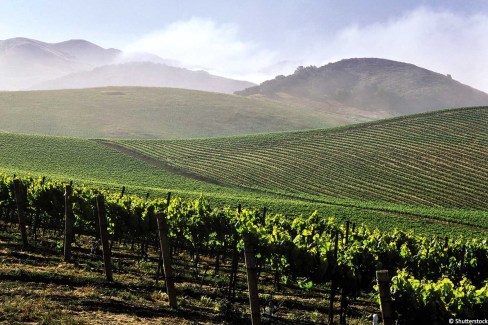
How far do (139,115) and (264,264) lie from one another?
115 m

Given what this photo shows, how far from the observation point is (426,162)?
60.5 metres

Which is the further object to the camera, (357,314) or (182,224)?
(182,224)

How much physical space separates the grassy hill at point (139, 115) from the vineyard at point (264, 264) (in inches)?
3441

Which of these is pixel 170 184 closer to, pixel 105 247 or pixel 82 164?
pixel 82 164

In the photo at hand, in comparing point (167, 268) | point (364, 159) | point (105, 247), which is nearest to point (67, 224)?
point (105, 247)

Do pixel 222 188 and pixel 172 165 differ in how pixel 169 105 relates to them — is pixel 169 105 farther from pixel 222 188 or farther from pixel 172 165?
Result: pixel 222 188

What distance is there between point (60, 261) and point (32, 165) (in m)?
46.8

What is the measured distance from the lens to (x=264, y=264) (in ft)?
57.7

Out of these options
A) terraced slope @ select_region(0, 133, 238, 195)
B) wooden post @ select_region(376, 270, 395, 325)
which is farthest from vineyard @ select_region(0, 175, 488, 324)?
terraced slope @ select_region(0, 133, 238, 195)

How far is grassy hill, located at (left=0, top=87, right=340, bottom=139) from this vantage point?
109750 millimetres

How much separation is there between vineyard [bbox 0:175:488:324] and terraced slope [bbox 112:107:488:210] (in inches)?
1227

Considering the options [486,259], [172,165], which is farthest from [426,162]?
[486,259]

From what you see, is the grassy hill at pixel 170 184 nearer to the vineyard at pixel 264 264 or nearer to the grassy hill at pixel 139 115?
the vineyard at pixel 264 264

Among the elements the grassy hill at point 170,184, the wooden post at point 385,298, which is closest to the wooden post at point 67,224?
the wooden post at point 385,298
